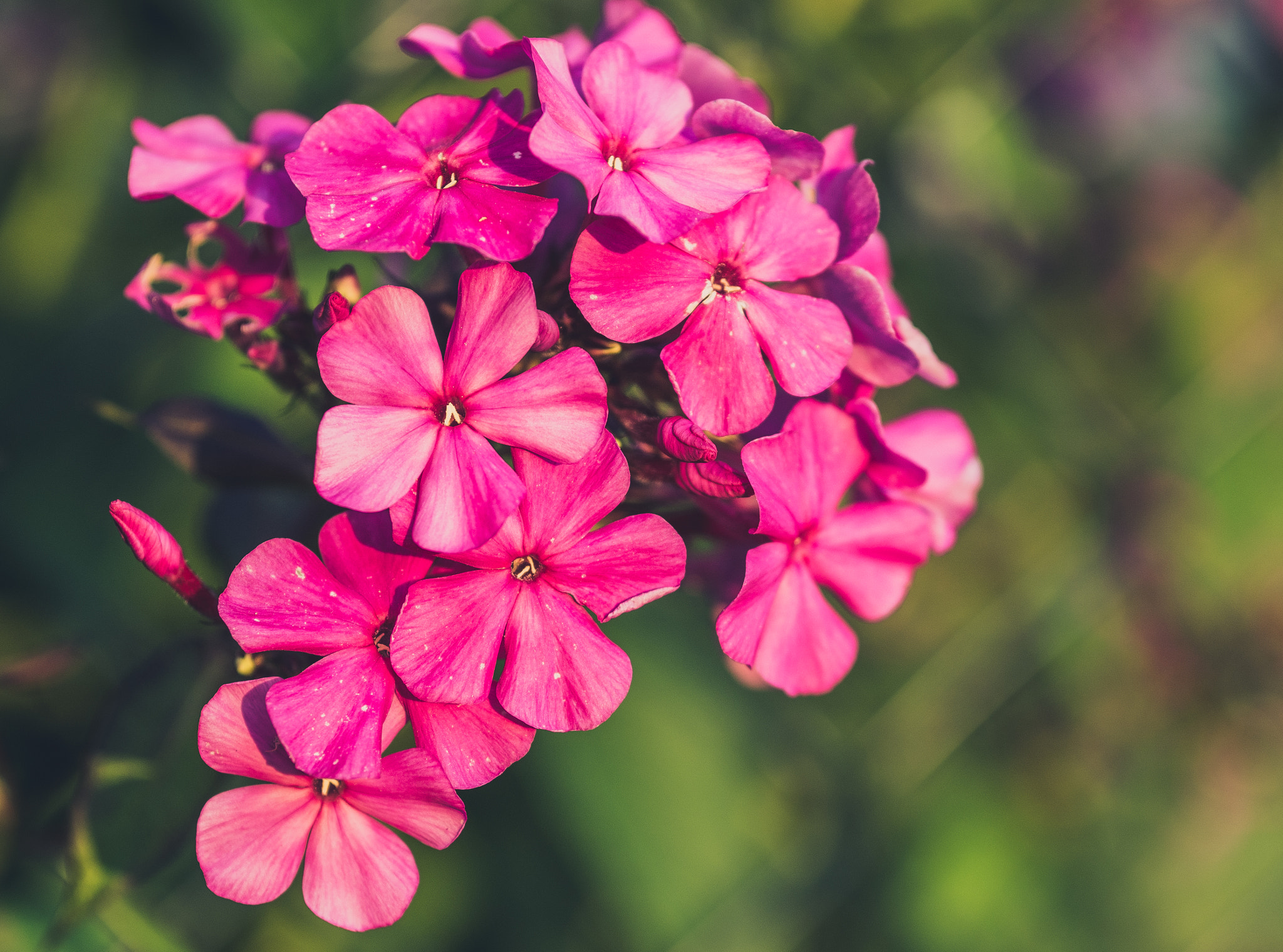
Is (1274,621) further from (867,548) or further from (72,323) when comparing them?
(72,323)

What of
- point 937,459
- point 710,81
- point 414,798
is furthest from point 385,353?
point 937,459

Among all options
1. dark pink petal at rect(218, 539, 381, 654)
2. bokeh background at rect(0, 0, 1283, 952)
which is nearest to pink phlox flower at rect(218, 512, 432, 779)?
dark pink petal at rect(218, 539, 381, 654)

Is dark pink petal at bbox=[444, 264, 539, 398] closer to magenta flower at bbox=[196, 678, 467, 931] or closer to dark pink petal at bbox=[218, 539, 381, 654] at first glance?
dark pink petal at bbox=[218, 539, 381, 654]

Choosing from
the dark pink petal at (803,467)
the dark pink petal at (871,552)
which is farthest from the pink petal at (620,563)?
Result: the dark pink petal at (871,552)

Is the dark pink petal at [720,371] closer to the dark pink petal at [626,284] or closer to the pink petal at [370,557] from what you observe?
the dark pink petal at [626,284]

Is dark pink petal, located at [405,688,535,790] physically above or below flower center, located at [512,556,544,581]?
below

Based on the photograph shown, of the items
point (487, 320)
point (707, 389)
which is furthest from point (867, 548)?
point (487, 320)
